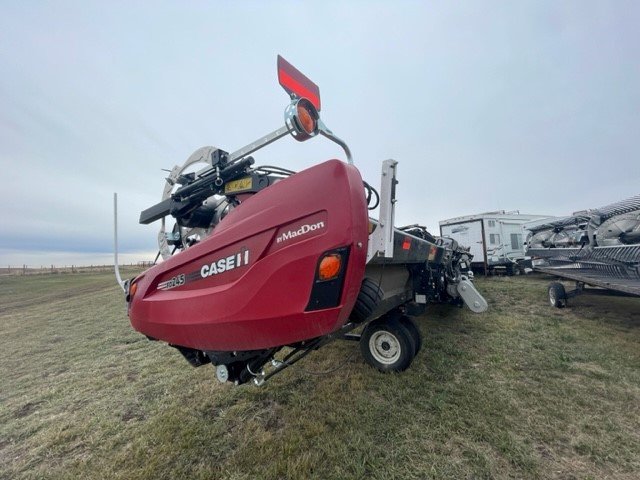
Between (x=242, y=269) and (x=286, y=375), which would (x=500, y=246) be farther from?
(x=242, y=269)

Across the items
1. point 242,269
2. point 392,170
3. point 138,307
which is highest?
point 392,170

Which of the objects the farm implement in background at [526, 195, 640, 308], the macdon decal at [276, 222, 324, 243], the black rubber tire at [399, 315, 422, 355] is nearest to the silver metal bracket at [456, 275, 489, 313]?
the black rubber tire at [399, 315, 422, 355]

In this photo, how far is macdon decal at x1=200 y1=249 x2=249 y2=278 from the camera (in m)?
A: 1.69

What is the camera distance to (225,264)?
1.75m

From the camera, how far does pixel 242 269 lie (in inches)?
66.0

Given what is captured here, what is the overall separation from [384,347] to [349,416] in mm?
1128

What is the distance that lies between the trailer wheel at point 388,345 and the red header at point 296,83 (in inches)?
95.4

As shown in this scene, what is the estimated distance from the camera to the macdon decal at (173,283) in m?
1.94

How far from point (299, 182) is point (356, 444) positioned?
192cm

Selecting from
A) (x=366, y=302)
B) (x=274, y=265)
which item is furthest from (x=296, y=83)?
(x=366, y=302)

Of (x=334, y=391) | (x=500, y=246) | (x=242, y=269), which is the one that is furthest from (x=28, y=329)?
(x=500, y=246)

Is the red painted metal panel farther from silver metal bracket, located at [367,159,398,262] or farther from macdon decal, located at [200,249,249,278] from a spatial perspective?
silver metal bracket, located at [367,159,398,262]

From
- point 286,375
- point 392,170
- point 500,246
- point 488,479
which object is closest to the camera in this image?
point 488,479

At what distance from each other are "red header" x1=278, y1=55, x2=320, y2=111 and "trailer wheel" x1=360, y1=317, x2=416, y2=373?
2424 mm
